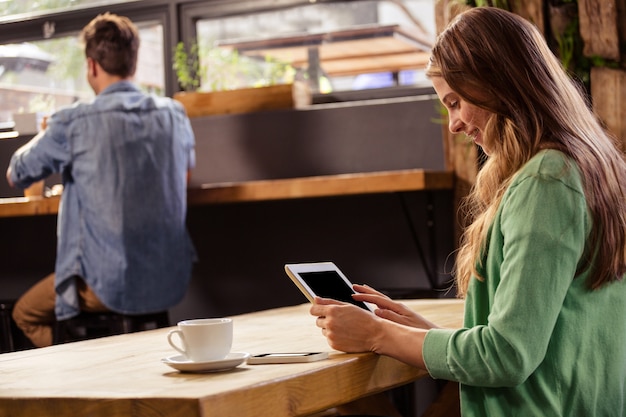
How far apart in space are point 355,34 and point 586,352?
330 centimetres

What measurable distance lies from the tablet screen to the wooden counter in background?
1885 mm

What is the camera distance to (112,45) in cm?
378

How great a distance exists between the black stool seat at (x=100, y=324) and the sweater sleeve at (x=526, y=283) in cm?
226

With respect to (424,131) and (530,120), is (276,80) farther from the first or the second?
(530,120)

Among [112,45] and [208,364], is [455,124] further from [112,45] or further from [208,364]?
[112,45]

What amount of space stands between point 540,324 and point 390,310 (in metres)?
0.39

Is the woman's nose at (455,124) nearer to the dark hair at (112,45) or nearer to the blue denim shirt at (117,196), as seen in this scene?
the blue denim shirt at (117,196)

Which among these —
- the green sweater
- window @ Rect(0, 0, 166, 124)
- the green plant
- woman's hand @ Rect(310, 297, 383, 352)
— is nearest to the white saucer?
woman's hand @ Rect(310, 297, 383, 352)

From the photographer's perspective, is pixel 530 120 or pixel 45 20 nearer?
pixel 530 120

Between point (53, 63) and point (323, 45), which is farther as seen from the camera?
point (53, 63)

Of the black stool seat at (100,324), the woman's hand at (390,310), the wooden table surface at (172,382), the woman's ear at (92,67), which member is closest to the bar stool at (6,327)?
the black stool seat at (100,324)

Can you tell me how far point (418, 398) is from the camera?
13.8 feet

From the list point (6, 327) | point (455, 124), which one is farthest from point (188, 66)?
point (455, 124)

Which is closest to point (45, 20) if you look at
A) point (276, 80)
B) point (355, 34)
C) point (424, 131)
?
point (276, 80)
